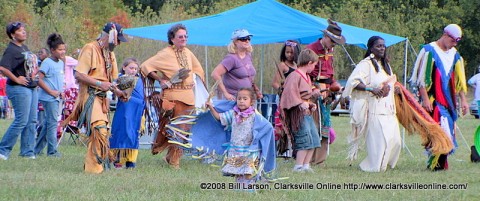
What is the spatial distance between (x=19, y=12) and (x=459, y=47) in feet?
73.6

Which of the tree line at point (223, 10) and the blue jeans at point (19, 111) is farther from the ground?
the tree line at point (223, 10)

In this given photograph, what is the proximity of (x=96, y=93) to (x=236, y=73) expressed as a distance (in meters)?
1.85

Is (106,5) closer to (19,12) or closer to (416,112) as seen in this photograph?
(19,12)

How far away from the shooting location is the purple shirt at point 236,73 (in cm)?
969

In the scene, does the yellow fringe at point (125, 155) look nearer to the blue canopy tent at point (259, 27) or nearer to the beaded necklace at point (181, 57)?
the beaded necklace at point (181, 57)

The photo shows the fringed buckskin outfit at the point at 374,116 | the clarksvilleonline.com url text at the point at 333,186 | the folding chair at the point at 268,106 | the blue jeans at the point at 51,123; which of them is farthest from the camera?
the folding chair at the point at 268,106

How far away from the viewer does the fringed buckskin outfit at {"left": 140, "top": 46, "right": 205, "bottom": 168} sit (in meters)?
9.23

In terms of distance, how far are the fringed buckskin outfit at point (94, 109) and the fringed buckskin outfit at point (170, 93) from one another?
0.81 meters

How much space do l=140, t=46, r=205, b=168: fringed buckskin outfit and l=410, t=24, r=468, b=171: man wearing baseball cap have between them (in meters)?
2.58

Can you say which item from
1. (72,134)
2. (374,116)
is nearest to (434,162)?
(374,116)

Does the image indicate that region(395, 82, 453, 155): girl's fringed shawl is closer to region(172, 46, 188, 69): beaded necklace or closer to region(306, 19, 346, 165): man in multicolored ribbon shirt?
region(306, 19, 346, 165): man in multicolored ribbon shirt

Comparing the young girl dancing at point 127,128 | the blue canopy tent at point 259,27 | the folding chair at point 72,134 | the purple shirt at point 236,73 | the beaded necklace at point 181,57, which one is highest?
the blue canopy tent at point 259,27

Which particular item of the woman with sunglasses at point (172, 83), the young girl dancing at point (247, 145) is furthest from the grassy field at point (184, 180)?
the woman with sunglasses at point (172, 83)

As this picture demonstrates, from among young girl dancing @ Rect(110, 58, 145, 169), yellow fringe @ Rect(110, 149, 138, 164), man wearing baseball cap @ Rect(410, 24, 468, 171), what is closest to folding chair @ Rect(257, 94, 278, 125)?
man wearing baseball cap @ Rect(410, 24, 468, 171)
